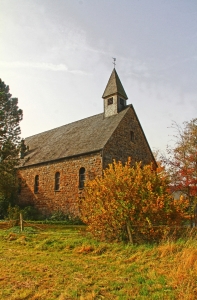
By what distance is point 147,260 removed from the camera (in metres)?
7.92

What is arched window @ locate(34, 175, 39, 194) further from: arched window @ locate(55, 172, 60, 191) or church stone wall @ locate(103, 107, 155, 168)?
church stone wall @ locate(103, 107, 155, 168)

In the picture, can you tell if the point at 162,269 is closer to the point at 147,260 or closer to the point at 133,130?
the point at 147,260

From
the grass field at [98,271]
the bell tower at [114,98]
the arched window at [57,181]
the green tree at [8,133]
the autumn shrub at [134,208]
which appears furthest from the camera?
the bell tower at [114,98]

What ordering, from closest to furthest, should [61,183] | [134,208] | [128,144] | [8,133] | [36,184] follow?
[134,208], [8,133], [61,183], [128,144], [36,184]

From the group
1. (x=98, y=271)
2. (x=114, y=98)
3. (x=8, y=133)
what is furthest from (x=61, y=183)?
(x=98, y=271)

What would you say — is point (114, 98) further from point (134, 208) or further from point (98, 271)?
point (98, 271)

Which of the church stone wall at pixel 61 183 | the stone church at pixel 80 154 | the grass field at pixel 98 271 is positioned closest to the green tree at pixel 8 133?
the stone church at pixel 80 154

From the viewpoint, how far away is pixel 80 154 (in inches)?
886

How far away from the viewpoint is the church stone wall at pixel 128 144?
72.6ft

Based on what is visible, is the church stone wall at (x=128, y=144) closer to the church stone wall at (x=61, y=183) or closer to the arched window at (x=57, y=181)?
the church stone wall at (x=61, y=183)

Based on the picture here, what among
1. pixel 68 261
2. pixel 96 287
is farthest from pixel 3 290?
pixel 68 261

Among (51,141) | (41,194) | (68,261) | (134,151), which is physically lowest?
(68,261)

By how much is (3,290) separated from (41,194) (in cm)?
2048

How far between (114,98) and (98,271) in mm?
20772
